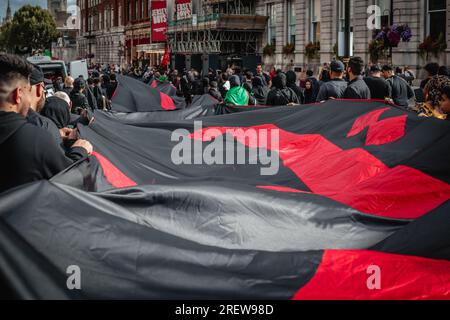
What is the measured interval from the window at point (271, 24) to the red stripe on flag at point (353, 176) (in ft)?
109

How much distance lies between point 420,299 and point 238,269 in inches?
37.3

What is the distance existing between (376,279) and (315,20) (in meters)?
34.6

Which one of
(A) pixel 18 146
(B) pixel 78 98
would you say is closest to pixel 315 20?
(B) pixel 78 98

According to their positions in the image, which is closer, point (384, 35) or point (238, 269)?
point (238, 269)

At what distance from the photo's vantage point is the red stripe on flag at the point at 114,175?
18.9ft

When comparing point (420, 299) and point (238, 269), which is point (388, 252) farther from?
point (238, 269)

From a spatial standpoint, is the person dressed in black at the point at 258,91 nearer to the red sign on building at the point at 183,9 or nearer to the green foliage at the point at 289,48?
the green foliage at the point at 289,48

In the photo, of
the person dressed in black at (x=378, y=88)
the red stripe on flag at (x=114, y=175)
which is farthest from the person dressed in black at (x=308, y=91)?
the red stripe on flag at (x=114, y=175)

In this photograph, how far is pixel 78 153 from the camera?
14.0 feet

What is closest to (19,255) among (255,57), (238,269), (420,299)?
(238,269)

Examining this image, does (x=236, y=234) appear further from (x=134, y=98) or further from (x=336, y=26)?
(x=336, y=26)

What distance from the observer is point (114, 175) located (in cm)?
591

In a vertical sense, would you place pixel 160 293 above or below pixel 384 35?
below

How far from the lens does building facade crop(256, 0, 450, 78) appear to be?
93.0 feet
